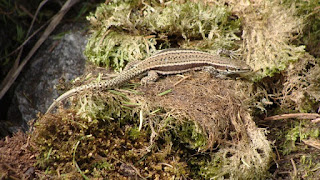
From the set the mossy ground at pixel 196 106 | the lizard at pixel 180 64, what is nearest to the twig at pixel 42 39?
the mossy ground at pixel 196 106

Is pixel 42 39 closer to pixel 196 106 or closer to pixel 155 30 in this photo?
pixel 155 30

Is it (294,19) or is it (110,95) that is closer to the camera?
(110,95)

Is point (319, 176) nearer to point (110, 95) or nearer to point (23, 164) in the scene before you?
point (110, 95)

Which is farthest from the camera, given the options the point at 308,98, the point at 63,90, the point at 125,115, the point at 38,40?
the point at 38,40

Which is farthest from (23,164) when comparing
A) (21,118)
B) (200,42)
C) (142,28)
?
(200,42)

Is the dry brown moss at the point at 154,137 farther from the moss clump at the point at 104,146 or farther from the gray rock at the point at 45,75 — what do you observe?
the gray rock at the point at 45,75

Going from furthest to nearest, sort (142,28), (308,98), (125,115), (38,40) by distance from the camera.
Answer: (38,40) < (142,28) < (308,98) < (125,115)

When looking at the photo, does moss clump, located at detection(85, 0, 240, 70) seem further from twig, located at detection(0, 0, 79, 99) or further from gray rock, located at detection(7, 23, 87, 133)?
twig, located at detection(0, 0, 79, 99)
